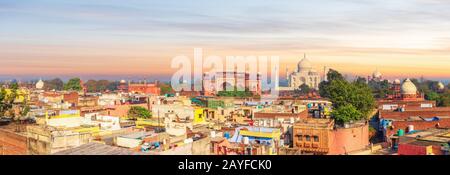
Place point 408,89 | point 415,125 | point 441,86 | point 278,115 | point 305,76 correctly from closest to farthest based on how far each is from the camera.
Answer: point 415,125, point 278,115, point 408,89, point 441,86, point 305,76

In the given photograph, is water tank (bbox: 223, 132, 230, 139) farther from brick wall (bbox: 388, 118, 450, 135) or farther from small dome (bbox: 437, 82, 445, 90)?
small dome (bbox: 437, 82, 445, 90)

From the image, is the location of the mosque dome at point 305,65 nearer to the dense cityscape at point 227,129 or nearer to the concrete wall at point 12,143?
the dense cityscape at point 227,129

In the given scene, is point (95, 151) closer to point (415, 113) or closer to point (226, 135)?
point (226, 135)

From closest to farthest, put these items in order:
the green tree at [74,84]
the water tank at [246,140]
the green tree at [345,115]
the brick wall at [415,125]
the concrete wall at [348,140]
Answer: the water tank at [246,140], the concrete wall at [348,140], the brick wall at [415,125], the green tree at [345,115], the green tree at [74,84]

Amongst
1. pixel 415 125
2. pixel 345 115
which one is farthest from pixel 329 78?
pixel 415 125

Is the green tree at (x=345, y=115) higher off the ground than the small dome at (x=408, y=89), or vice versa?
the small dome at (x=408, y=89)

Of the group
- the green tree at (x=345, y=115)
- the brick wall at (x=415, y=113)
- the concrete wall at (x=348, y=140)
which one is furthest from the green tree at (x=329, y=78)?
the concrete wall at (x=348, y=140)

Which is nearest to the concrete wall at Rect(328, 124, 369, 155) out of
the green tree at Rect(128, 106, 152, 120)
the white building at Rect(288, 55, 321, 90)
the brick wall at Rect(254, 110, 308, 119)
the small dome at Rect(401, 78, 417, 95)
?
the brick wall at Rect(254, 110, 308, 119)
